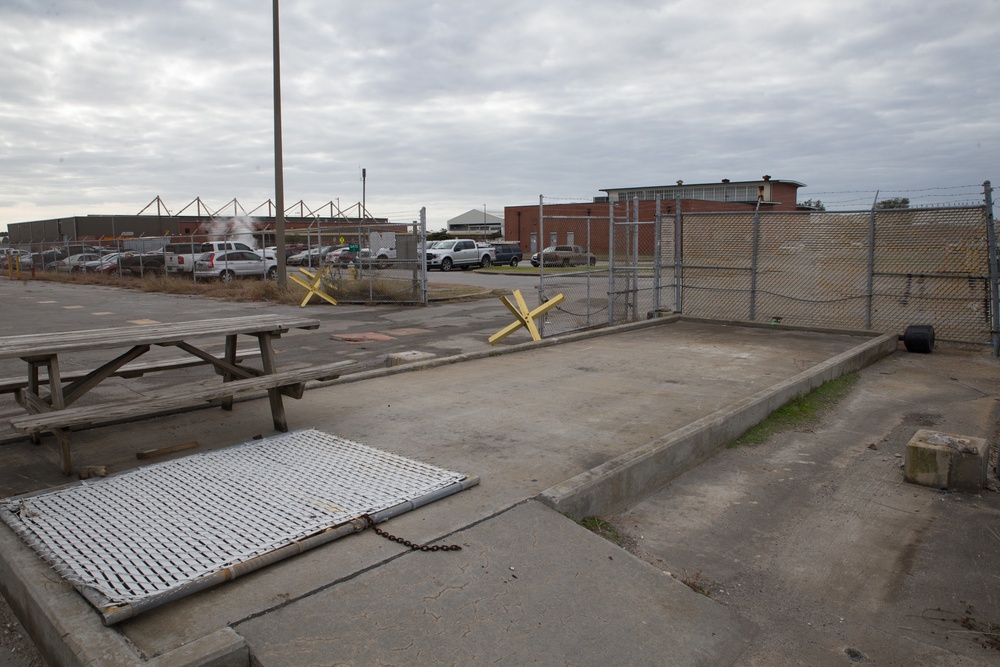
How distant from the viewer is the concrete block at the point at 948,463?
17.7 ft

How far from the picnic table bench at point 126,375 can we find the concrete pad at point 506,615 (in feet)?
7.54

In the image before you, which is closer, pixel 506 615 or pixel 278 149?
pixel 506 615

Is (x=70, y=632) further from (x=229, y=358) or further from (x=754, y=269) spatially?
(x=754, y=269)

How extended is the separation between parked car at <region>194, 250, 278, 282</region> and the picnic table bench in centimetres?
2246

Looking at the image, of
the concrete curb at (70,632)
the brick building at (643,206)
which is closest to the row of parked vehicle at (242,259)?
the brick building at (643,206)

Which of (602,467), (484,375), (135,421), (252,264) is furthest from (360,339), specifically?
(252,264)

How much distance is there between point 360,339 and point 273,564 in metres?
9.74

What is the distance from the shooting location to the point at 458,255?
40125mm

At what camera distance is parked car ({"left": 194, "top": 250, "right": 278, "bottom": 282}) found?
28.6m

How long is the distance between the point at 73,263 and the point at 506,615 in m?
41.7

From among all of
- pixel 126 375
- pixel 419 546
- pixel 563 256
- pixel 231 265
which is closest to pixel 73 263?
pixel 231 265

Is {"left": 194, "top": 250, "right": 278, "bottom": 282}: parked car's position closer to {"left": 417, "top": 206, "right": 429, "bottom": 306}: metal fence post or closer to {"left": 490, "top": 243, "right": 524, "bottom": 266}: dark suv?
{"left": 417, "top": 206, "right": 429, "bottom": 306}: metal fence post

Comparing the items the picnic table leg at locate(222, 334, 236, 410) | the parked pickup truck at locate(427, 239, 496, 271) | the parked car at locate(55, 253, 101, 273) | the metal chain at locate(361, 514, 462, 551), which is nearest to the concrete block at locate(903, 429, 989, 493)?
the metal chain at locate(361, 514, 462, 551)

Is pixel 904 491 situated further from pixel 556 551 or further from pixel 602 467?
pixel 556 551
